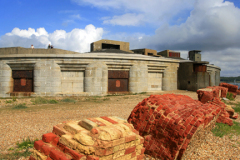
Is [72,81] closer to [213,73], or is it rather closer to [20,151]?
[20,151]

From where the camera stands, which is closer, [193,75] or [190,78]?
[193,75]

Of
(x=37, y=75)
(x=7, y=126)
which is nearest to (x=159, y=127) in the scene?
(x=7, y=126)

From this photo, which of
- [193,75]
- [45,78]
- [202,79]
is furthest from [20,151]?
[202,79]

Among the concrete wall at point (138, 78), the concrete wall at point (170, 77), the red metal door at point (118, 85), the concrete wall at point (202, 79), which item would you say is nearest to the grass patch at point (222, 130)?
the concrete wall at point (138, 78)

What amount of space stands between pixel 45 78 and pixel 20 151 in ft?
37.7

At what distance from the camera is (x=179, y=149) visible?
12.0 feet

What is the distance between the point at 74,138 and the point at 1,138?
12.6 ft

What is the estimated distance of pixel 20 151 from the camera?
443 centimetres

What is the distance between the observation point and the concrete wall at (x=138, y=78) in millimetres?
16406

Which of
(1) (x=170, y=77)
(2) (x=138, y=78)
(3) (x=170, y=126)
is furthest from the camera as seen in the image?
(1) (x=170, y=77)

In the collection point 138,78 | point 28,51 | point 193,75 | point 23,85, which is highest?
point 28,51

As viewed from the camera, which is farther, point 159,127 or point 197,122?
point 159,127

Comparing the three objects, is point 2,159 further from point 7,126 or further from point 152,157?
point 152,157

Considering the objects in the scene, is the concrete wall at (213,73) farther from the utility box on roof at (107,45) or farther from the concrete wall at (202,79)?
the utility box on roof at (107,45)
